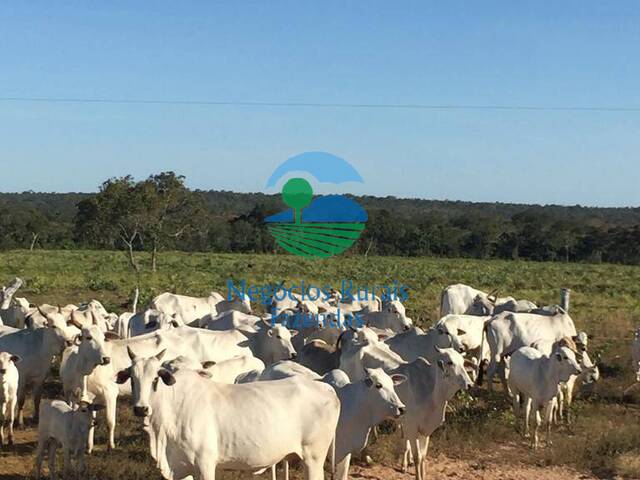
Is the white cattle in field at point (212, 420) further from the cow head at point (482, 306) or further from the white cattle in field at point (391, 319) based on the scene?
the cow head at point (482, 306)

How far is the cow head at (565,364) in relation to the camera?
11047 millimetres

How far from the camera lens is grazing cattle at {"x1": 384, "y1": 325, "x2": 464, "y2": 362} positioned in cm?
1256

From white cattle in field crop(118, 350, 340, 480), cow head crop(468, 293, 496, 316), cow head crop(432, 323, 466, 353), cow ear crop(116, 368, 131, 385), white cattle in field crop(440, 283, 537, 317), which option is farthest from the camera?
cow head crop(468, 293, 496, 316)

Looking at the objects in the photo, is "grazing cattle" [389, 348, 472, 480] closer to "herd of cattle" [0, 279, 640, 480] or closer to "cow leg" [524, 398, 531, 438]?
"herd of cattle" [0, 279, 640, 480]

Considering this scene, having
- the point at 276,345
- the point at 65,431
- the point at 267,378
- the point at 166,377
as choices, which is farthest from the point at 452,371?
the point at 65,431

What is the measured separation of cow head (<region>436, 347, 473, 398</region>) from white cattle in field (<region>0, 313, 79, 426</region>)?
17.9ft

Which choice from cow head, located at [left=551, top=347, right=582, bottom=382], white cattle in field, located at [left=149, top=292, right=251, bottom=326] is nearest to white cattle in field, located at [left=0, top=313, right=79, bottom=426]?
white cattle in field, located at [left=149, top=292, right=251, bottom=326]

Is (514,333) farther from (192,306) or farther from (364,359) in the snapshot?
(192,306)

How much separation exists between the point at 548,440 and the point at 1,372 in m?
7.42

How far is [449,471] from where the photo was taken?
10117mm

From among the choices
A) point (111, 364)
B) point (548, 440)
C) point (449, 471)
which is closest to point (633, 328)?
point (548, 440)

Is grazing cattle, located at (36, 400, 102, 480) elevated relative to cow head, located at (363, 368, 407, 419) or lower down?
lower down

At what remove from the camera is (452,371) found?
9445mm

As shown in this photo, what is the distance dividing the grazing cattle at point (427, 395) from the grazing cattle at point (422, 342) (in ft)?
9.10
